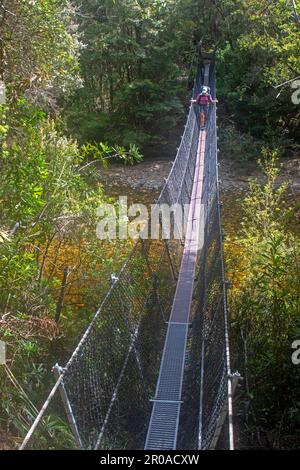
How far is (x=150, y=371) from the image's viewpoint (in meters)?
3.30

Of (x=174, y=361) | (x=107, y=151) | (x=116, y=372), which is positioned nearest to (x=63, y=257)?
(x=107, y=151)

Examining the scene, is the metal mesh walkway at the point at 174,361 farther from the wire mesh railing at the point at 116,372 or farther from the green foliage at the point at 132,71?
the green foliage at the point at 132,71

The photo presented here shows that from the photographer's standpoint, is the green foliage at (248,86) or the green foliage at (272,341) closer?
the green foliage at (272,341)

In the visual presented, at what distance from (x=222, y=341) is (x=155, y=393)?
0.71m

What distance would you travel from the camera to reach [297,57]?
23.7 ft

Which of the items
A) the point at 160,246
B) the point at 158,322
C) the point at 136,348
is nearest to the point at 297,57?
the point at 160,246

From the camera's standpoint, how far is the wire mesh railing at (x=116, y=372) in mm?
2348

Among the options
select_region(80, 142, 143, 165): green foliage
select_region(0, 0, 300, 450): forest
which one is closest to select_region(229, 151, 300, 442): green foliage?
select_region(0, 0, 300, 450): forest

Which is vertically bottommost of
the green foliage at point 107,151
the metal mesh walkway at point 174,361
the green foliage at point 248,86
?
the metal mesh walkway at point 174,361

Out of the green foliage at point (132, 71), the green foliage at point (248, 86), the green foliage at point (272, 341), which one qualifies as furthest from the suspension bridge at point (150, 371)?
the green foliage at point (132, 71)

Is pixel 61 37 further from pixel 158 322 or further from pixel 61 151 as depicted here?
pixel 158 322

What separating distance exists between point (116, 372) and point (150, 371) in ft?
1.48

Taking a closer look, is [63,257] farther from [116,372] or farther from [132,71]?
[132,71]
